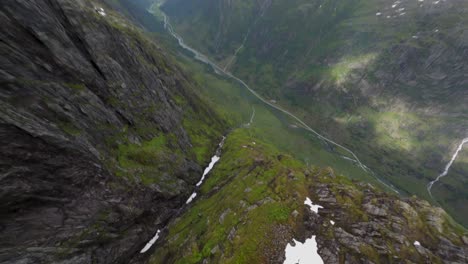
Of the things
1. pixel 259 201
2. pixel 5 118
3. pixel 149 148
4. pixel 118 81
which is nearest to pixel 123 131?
pixel 149 148

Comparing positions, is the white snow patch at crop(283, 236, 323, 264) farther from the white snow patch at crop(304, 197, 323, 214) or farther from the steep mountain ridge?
the white snow patch at crop(304, 197, 323, 214)

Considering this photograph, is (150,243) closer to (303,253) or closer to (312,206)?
(303,253)

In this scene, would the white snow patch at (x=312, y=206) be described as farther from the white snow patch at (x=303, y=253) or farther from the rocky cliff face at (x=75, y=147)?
the rocky cliff face at (x=75, y=147)

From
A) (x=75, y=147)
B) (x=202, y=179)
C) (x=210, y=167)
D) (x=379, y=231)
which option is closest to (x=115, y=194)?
(x=75, y=147)

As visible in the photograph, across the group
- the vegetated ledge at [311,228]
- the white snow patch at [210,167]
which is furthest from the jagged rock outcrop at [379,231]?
the white snow patch at [210,167]

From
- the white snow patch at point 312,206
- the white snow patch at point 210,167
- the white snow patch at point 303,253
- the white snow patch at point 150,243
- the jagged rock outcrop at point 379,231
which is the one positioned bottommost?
the white snow patch at point 150,243

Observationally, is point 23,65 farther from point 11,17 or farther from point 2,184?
point 2,184

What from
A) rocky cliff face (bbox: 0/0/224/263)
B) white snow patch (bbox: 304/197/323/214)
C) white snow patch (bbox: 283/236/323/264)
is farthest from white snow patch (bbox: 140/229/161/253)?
white snow patch (bbox: 304/197/323/214)
